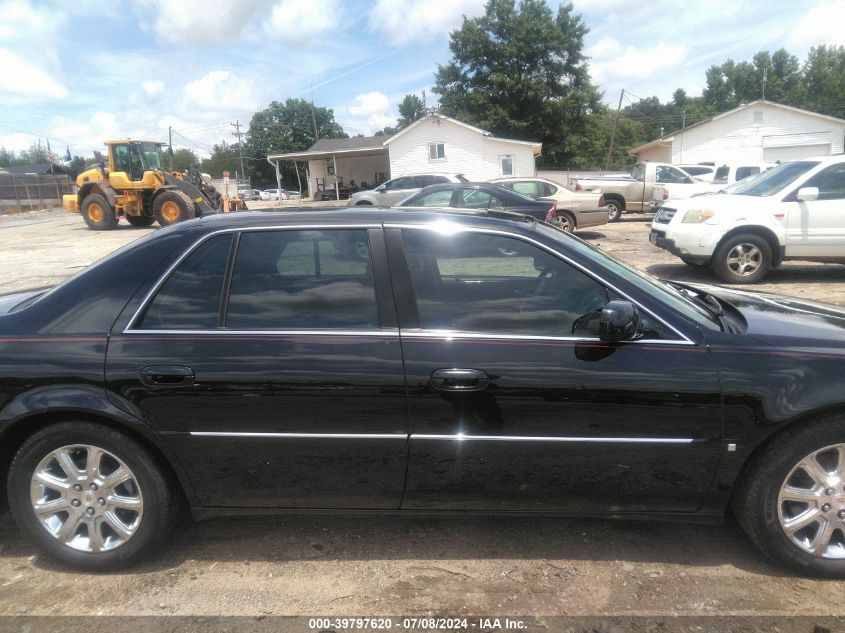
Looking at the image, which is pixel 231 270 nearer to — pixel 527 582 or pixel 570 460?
pixel 570 460

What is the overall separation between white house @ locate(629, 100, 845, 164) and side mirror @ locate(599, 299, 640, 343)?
124 feet

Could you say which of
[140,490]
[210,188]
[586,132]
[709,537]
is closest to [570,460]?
[709,537]

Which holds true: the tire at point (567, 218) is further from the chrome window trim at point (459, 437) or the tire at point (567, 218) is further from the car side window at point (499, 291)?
the chrome window trim at point (459, 437)

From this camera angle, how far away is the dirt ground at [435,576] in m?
2.42

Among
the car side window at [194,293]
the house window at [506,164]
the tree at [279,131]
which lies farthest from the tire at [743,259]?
the tree at [279,131]

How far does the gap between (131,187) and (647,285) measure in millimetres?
22781

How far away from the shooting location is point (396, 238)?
107 inches

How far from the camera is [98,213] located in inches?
873

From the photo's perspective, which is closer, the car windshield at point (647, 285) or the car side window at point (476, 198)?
the car windshield at point (647, 285)

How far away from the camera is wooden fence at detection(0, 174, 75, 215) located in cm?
3975

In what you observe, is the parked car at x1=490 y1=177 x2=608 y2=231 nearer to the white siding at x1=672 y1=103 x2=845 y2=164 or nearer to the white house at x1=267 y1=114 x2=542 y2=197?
the white house at x1=267 y1=114 x2=542 y2=197

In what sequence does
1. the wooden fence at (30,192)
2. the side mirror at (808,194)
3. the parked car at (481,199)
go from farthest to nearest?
the wooden fence at (30,192) → the parked car at (481,199) → the side mirror at (808,194)

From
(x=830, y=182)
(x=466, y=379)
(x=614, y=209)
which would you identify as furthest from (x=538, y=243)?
(x=614, y=209)

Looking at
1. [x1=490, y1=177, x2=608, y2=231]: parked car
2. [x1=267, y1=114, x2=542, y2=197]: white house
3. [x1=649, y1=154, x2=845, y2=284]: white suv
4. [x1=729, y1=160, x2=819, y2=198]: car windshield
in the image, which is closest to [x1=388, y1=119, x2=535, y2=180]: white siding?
[x1=267, y1=114, x2=542, y2=197]: white house
